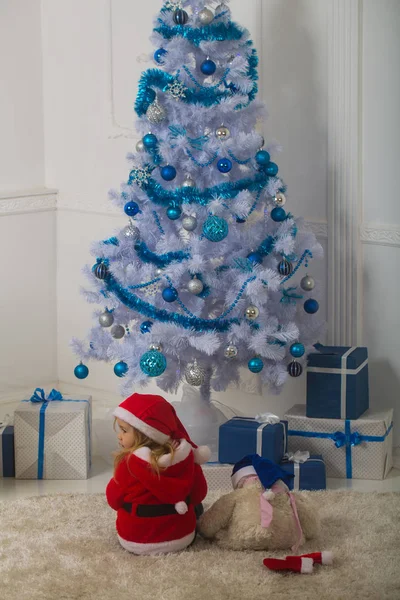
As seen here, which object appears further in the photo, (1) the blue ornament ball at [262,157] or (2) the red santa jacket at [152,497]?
(1) the blue ornament ball at [262,157]

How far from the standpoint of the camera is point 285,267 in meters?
3.53

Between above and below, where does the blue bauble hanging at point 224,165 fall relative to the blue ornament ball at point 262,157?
below

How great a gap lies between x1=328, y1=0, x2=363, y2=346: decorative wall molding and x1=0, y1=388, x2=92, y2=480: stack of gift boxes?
3.54ft

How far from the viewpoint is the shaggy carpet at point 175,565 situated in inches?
104

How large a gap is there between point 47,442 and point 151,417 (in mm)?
906

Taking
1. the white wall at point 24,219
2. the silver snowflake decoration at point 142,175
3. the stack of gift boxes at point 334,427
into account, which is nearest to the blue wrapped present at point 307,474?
the stack of gift boxes at point 334,427

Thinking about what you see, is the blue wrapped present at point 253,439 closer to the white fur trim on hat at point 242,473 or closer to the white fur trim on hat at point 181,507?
the white fur trim on hat at point 242,473

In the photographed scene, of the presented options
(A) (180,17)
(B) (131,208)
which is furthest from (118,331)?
(A) (180,17)

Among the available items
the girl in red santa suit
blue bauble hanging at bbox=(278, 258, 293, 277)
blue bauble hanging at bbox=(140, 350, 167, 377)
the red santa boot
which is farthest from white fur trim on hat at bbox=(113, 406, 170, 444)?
blue bauble hanging at bbox=(278, 258, 293, 277)

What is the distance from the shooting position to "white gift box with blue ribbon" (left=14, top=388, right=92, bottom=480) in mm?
3648

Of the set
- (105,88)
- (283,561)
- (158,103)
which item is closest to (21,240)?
(105,88)

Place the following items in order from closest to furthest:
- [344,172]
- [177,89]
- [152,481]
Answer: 1. [152,481]
2. [177,89]
3. [344,172]

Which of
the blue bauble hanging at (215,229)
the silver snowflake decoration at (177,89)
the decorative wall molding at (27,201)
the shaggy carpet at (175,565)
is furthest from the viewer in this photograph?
the decorative wall molding at (27,201)

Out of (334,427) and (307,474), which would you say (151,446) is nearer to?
(307,474)
